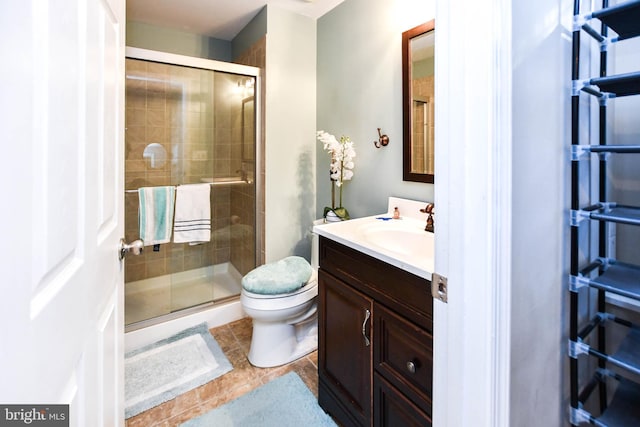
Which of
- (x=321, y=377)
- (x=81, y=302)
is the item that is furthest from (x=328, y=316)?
(x=81, y=302)

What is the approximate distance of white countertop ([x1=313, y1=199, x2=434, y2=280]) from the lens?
125 cm

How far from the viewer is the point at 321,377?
60.3 inches

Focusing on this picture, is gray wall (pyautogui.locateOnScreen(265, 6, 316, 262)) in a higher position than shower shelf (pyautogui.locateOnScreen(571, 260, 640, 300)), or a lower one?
higher

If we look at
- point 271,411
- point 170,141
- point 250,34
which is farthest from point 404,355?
point 250,34

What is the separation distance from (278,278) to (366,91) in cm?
128

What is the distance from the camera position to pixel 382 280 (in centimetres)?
115

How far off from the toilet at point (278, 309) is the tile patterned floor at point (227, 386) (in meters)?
0.06

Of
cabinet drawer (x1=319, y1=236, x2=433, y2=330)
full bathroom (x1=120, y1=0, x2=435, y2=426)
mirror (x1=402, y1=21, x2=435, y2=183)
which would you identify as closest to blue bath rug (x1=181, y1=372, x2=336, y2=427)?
full bathroom (x1=120, y1=0, x2=435, y2=426)

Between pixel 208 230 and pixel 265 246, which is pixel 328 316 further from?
pixel 208 230

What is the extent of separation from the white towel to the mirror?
1477mm

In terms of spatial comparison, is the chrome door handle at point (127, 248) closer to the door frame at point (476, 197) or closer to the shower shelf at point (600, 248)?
the door frame at point (476, 197)

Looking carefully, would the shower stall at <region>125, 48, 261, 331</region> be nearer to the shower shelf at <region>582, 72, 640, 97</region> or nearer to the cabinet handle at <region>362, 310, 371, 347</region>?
the cabinet handle at <region>362, 310, 371, 347</region>

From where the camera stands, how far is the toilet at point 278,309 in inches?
69.8

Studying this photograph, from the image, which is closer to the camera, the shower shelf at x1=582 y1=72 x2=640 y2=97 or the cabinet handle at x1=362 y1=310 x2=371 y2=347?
the shower shelf at x1=582 y1=72 x2=640 y2=97
